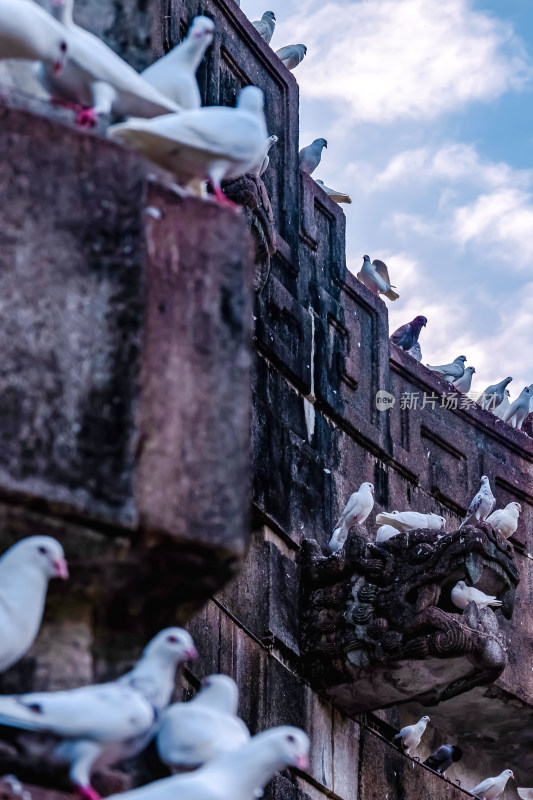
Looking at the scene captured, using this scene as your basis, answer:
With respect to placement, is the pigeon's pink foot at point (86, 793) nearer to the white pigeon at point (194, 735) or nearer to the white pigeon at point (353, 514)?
the white pigeon at point (194, 735)

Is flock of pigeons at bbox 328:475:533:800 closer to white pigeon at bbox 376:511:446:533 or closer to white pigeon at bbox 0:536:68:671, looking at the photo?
white pigeon at bbox 376:511:446:533

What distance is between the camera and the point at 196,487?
5023 millimetres

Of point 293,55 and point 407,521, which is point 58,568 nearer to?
point 407,521

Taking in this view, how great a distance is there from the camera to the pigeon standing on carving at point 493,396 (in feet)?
49.0

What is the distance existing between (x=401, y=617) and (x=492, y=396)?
5380mm

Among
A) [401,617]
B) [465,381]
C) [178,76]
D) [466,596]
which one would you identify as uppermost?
[465,381]

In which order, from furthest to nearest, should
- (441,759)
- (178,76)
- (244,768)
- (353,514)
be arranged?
(441,759) → (353,514) → (178,76) → (244,768)

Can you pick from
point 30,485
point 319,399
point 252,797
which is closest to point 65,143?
point 30,485

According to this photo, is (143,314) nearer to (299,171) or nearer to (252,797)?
(252,797)

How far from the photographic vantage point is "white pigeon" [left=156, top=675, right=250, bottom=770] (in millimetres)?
4688

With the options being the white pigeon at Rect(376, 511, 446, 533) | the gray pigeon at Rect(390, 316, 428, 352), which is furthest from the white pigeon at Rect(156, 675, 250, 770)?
the gray pigeon at Rect(390, 316, 428, 352)

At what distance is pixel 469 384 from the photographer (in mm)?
16438

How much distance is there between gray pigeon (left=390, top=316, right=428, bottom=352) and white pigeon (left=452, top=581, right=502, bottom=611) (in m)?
6.04

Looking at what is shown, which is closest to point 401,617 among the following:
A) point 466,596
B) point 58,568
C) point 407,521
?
point 466,596
